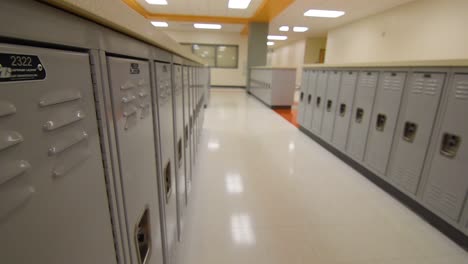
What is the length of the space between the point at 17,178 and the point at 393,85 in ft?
7.77

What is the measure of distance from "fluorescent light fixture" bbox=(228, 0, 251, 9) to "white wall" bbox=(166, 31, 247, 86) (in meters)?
4.39

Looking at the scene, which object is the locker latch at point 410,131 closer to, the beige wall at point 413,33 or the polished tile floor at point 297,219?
the polished tile floor at point 297,219

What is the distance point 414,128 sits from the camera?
1.73 meters

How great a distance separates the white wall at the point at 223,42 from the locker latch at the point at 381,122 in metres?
9.54

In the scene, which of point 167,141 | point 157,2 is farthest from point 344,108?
point 157,2

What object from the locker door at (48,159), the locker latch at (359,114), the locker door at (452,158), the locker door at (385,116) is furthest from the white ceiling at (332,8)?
the locker door at (48,159)

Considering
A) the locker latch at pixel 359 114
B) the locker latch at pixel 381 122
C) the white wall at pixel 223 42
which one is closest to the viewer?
the locker latch at pixel 381 122

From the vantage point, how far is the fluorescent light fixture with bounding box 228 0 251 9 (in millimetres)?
6336

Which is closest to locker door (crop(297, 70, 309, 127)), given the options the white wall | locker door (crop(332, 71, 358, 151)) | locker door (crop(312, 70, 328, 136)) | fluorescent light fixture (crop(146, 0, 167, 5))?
locker door (crop(312, 70, 328, 136))

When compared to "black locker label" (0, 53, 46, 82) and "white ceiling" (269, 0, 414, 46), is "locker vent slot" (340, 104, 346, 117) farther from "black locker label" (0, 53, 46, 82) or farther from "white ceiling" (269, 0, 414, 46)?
"white ceiling" (269, 0, 414, 46)

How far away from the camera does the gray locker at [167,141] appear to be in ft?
2.81

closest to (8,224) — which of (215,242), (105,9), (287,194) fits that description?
(105,9)

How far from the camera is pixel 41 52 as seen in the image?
11.1 inches

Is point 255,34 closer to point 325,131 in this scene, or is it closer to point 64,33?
point 325,131
